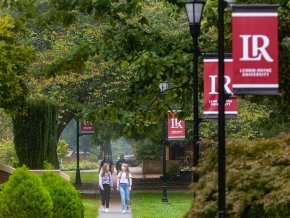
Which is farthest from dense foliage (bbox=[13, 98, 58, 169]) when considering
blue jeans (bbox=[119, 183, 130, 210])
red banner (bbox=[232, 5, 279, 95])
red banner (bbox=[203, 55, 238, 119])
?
red banner (bbox=[232, 5, 279, 95])

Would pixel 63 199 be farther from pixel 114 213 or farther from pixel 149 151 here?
pixel 149 151

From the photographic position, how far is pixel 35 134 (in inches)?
1013

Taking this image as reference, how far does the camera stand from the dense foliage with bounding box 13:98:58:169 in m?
25.7

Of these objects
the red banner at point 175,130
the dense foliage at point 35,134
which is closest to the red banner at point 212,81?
the dense foliage at point 35,134

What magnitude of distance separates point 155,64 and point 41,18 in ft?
7.42

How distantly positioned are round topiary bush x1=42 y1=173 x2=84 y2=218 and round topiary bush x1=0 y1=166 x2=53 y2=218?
978mm

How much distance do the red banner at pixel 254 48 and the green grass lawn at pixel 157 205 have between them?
14.1 metres

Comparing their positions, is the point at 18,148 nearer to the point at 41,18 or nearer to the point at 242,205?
the point at 41,18

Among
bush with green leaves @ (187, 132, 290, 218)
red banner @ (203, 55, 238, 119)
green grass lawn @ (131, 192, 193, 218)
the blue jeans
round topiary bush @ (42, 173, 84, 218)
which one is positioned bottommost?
green grass lawn @ (131, 192, 193, 218)

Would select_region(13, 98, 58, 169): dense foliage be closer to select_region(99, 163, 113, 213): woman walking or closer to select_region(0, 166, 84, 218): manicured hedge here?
select_region(99, 163, 113, 213): woman walking

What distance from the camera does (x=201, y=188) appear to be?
12281mm

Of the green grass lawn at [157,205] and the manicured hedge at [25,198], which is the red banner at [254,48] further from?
the green grass lawn at [157,205]

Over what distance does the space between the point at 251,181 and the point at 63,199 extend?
262 inches

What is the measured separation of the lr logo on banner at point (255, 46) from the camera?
9.40 metres
